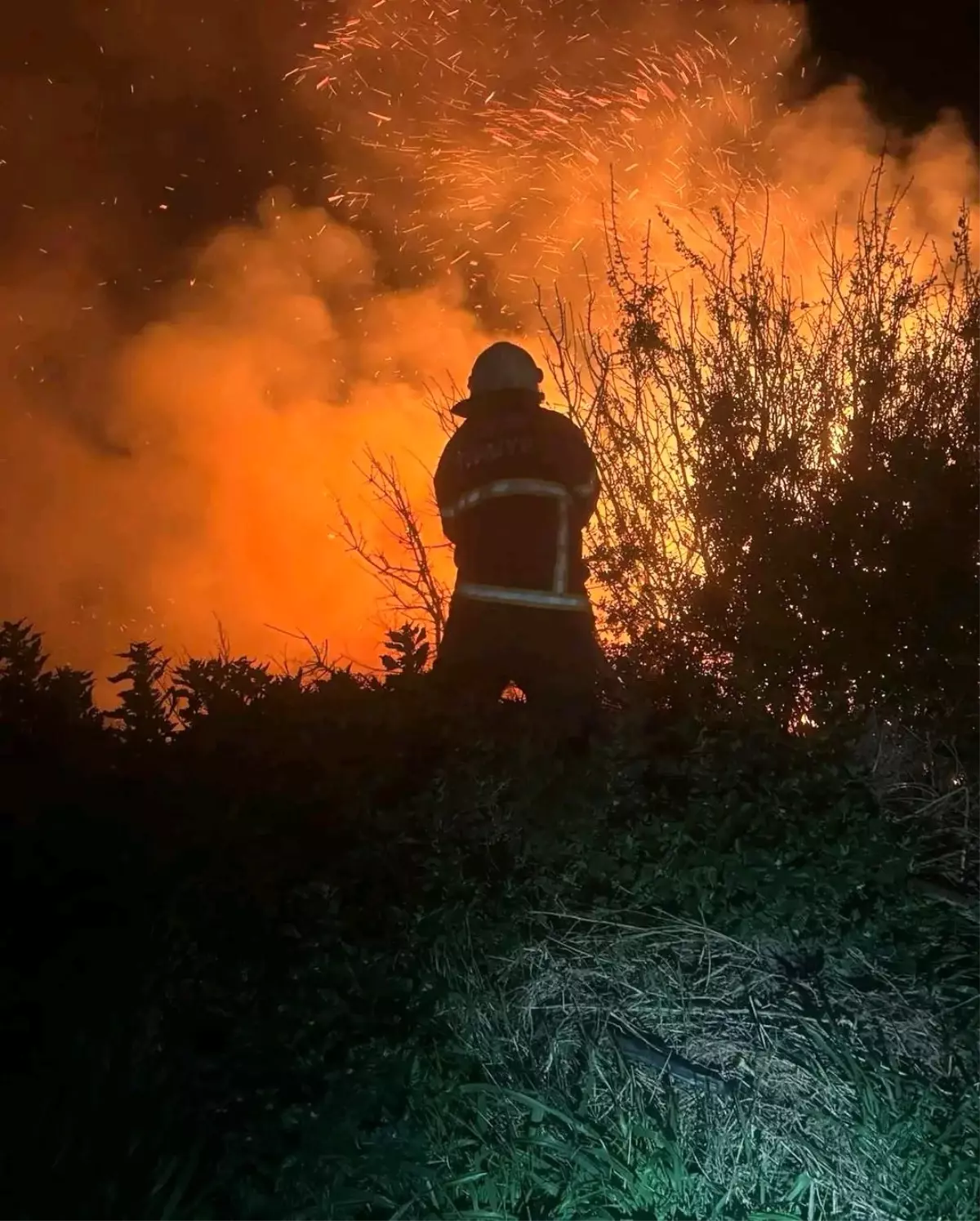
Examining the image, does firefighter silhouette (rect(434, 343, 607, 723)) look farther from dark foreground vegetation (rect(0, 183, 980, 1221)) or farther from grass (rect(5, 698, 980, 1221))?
grass (rect(5, 698, 980, 1221))

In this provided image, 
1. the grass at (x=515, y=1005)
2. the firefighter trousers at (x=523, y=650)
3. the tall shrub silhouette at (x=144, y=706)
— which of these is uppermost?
the firefighter trousers at (x=523, y=650)

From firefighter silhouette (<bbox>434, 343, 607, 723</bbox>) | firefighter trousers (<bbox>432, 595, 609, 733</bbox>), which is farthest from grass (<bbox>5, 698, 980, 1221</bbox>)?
firefighter silhouette (<bbox>434, 343, 607, 723</bbox>)

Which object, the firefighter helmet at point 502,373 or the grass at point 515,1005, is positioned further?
the firefighter helmet at point 502,373

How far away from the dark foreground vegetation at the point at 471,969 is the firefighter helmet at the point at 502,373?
182cm

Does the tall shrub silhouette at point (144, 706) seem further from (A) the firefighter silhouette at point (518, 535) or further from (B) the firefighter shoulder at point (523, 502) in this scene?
(B) the firefighter shoulder at point (523, 502)

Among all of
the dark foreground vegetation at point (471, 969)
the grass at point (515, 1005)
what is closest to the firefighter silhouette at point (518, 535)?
the dark foreground vegetation at point (471, 969)

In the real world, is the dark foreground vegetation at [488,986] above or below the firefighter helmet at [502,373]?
below

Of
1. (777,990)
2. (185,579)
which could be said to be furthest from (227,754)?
(185,579)

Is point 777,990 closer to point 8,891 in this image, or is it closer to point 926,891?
point 926,891

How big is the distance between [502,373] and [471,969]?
9.85 ft

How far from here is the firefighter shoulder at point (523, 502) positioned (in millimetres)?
4949

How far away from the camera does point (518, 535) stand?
Answer: 498cm

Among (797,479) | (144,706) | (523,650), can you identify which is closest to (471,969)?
(144,706)

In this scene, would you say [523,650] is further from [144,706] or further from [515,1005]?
[515,1005]
